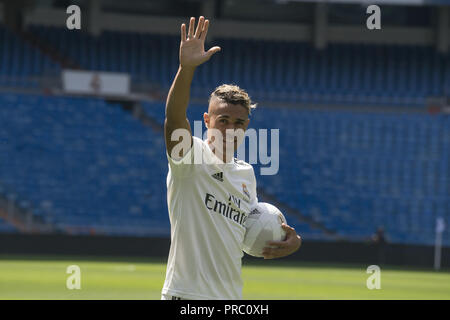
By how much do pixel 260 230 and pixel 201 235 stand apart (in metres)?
0.52

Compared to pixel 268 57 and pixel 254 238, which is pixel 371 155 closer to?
A: pixel 268 57

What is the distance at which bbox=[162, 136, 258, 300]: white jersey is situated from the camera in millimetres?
4090

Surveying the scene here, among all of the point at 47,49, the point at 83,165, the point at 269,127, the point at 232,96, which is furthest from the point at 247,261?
the point at 232,96

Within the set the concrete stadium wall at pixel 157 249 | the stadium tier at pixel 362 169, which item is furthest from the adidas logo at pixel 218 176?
the stadium tier at pixel 362 169

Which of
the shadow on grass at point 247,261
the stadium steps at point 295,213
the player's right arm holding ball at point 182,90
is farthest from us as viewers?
the stadium steps at point 295,213

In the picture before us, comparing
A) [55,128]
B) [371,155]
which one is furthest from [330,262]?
[55,128]

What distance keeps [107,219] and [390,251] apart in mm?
9625

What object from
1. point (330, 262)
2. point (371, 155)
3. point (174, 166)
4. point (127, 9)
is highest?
point (127, 9)

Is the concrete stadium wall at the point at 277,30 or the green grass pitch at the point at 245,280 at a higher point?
the concrete stadium wall at the point at 277,30

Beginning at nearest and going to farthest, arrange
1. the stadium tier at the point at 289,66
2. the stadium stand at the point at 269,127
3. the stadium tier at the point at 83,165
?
the stadium tier at the point at 83,165, the stadium stand at the point at 269,127, the stadium tier at the point at 289,66

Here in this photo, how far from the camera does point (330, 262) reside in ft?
82.1

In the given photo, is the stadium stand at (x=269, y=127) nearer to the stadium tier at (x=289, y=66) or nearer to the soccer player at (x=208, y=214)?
the stadium tier at (x=289, y=66)

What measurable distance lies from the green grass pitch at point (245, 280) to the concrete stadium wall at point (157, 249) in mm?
1452

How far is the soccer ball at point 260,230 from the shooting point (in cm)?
451
